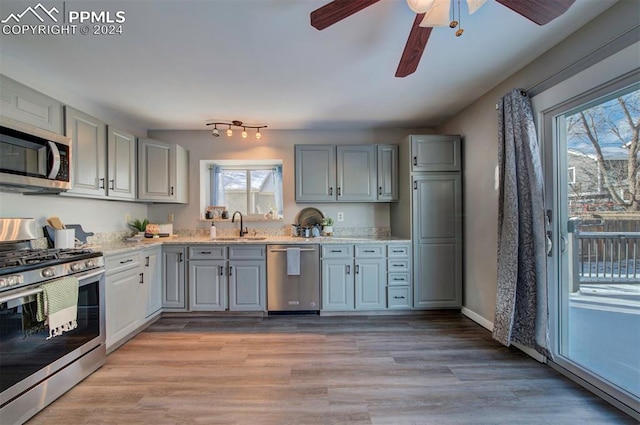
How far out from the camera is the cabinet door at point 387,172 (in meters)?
3.58

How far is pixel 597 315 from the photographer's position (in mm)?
1934

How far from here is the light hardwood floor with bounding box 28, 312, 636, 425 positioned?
166 cm

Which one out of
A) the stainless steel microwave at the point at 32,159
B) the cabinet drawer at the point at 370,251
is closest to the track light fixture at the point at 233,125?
the stainless steel microwave at the point at 32,159

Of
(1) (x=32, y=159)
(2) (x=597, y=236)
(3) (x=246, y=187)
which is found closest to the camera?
(2) (x=597, y=236)

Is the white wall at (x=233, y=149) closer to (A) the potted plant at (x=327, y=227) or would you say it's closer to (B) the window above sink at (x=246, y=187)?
(B) the window above sink at (x=246, y=187)

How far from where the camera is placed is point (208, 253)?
321 cm

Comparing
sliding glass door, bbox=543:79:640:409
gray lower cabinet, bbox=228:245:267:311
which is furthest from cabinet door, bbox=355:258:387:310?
sliding glass door, bbox=543:79:640:409

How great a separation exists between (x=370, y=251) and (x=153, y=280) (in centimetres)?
249

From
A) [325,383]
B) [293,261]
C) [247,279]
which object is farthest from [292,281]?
[325,383]

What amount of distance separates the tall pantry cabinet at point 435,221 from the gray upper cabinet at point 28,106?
3.39 meters

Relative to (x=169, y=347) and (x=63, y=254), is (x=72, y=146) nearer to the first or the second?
(x=63, y=254)

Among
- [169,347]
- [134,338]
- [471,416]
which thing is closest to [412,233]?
[471,416]

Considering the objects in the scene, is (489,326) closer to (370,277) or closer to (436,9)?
(370,277)

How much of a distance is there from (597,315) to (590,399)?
1.81 feet
